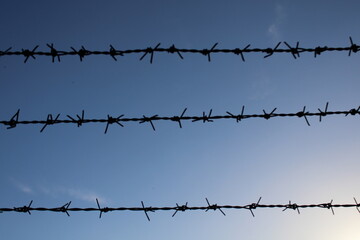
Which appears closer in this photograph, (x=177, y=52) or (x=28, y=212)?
(x=28, y=212)

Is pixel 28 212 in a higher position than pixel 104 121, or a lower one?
lower

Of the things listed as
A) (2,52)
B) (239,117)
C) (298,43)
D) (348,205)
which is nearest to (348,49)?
(298,43)

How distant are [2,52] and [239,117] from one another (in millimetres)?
2462

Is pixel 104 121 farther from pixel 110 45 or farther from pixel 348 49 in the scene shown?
pixel 348 49

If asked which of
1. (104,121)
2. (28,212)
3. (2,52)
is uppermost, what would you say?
(2,52)

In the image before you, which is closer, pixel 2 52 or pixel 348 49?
pixel 2 52

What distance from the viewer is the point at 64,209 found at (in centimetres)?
337

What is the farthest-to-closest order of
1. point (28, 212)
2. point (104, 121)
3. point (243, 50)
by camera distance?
point (243, 50) < point (104, 121) < point (28, 212)

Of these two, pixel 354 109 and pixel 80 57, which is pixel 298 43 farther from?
pixel 80 57

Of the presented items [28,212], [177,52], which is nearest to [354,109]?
[177,52]

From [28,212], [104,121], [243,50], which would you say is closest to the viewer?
[28,212]

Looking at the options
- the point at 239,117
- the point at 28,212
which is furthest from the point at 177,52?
the point at 28,212

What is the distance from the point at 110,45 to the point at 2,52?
1.05 meters

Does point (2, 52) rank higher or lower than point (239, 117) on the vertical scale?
higher
